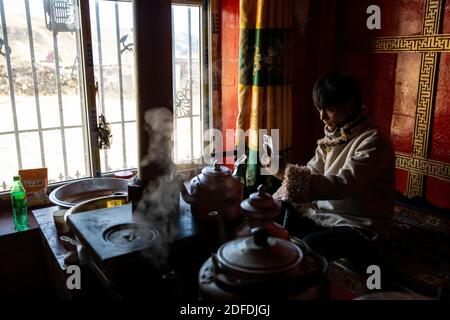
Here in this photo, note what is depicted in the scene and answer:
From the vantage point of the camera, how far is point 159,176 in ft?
5.80

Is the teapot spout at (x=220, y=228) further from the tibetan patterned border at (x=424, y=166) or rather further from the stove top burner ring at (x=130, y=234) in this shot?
the tibetan patterned border at (x=424, y=166)

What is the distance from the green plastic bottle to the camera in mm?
2483

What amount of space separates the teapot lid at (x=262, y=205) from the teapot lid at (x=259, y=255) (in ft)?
0.59

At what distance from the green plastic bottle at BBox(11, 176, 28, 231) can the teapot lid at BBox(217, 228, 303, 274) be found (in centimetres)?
173

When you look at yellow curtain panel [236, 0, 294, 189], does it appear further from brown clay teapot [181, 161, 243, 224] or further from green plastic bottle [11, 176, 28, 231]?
green plastic bottle [11, 176, 28, 231]

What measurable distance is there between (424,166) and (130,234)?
1.93 metres

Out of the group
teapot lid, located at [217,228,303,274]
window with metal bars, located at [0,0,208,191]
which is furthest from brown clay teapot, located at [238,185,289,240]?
window with metal bars, located at [0,0,208,191]

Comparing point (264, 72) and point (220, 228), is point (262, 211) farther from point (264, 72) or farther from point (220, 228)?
point (264, 72)

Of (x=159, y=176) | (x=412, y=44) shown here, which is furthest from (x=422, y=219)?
(x=159, y=176)

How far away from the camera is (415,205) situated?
8.86 ft

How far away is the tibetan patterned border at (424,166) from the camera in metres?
2.50

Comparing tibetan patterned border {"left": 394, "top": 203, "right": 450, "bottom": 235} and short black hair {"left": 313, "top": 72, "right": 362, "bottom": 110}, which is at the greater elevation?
short black hair {"left": 313, "top": 72, "right": 362, "bottom": 110}

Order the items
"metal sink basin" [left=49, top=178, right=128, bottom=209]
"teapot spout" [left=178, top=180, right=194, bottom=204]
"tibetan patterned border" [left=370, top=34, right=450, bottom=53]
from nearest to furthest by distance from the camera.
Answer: "teapot spout" [left=178, top=180, right=194, bottom=204] < "tibetan patterned border" [left=370, top=34, right=450, bottom=53] < "metal sink basin" [left=49, top=178, right=128, bottom=209]
